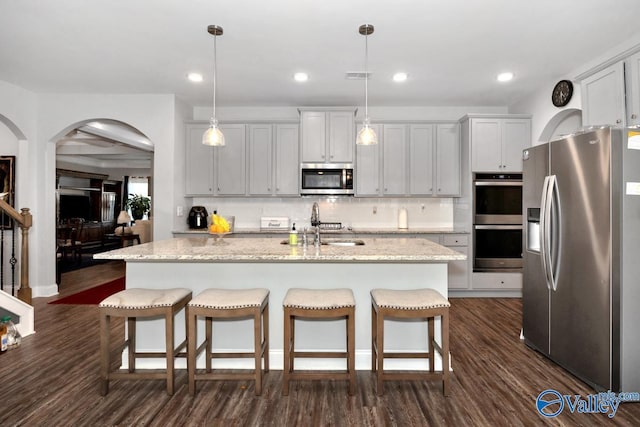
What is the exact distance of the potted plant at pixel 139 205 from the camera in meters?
10.1

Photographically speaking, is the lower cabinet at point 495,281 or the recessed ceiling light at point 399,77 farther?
the lower cabinet at point 495,281

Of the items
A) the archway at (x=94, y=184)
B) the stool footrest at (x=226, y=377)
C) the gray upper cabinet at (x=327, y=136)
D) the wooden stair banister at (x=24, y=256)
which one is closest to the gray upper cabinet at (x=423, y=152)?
the gray upper cabinet at (x=327, y=136)

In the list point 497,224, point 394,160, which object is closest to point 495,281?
point 497,224

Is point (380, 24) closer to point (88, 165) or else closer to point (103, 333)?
point (103, 333)

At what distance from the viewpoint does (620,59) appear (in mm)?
2891

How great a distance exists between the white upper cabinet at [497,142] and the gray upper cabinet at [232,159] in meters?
3.20

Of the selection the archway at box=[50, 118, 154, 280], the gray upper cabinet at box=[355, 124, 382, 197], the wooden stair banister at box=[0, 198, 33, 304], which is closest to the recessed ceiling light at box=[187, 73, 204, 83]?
the gray upper cabinet at box=[355, 124, 382, 197]

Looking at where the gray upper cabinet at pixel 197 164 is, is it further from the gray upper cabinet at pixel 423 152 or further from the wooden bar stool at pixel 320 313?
the wooden bar stool at pixel 320 313

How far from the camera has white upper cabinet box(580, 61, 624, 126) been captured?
9.48 feet

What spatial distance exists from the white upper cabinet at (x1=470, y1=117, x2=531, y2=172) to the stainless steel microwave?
Answer: 5.78 ft

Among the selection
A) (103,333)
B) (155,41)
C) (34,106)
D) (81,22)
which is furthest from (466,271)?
(34,106)

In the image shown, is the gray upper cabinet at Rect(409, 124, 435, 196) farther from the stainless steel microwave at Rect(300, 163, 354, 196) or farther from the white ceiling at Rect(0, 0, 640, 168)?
the stainless steel microwave at Rect(300, 163, 354, 196)

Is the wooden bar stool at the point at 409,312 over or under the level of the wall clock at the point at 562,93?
under

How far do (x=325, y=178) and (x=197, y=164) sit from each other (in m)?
1.85
